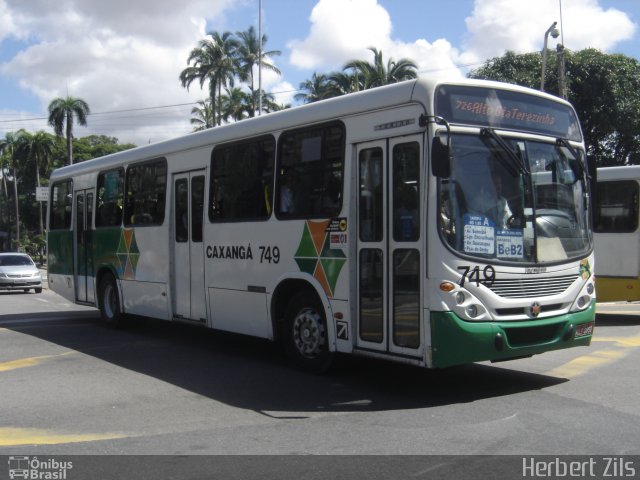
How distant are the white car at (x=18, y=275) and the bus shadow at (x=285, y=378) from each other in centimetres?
1424

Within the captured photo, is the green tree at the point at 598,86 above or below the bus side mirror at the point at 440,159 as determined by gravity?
above

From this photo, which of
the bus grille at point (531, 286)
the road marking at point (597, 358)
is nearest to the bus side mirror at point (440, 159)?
the bus grille at point (531, 286)

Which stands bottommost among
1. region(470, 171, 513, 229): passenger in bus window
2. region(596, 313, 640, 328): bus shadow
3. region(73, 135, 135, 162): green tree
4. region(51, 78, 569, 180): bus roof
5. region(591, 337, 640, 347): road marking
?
region(596, 313, 640, 328): bus shadow

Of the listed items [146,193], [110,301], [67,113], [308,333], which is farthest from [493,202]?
[67,113]

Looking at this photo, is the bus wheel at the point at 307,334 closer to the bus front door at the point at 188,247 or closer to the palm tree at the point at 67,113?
the bus front door at the point at 188,247

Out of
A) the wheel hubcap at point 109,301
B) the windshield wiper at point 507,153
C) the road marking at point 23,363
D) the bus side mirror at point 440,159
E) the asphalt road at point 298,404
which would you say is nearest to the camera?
the asphalt road at point 298,404

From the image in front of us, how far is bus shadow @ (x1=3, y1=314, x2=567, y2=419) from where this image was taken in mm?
7461

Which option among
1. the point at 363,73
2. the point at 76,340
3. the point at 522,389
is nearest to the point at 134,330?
the point at 76,340

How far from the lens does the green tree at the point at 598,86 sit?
30.4 metres

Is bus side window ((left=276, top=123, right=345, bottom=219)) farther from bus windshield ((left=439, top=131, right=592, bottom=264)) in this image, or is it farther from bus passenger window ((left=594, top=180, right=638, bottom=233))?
bus passenger window ((left=594, top=180, right=638, bottom=233))

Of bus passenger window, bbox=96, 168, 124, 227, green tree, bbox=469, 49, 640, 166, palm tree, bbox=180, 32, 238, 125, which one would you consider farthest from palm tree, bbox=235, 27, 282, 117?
bus passenger window, bbox=96, 168, 124, 227

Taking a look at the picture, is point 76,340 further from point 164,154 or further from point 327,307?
point 327,307

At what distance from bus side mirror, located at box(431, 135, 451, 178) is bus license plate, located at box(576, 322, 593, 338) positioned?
100 inches

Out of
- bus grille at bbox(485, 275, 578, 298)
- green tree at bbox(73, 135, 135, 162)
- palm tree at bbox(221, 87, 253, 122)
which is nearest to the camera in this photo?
bus grille at bbox(485, 275, 578, 298)
